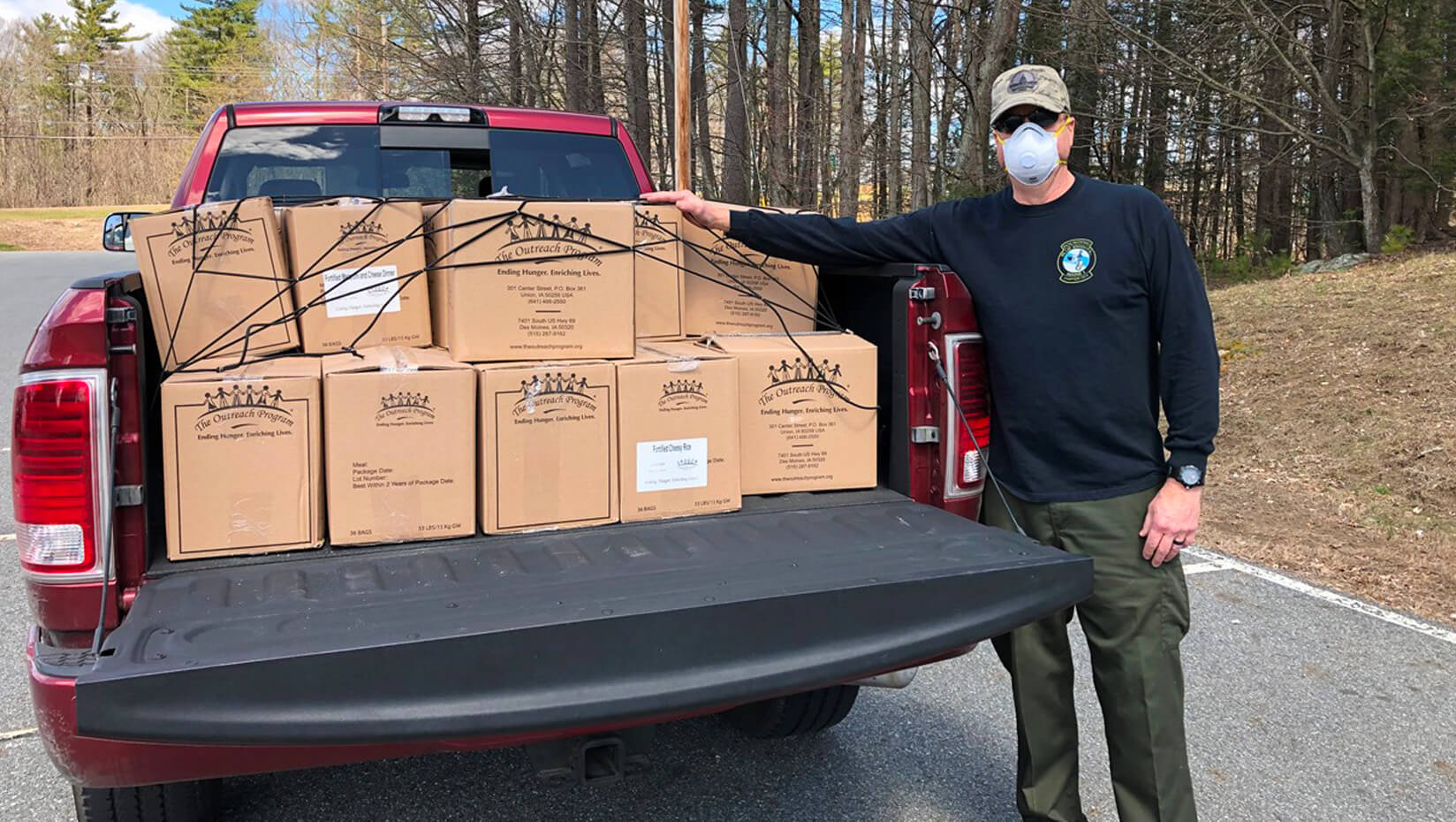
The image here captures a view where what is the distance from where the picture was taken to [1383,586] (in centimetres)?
513

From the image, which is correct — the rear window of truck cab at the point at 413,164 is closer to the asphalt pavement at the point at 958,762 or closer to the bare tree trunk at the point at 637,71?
the asphalt pavement at the point at 958,762

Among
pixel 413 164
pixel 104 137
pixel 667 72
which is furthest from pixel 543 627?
pixel 104 137

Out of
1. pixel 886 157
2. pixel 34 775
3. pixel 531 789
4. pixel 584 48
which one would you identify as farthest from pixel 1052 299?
pixel 584 48

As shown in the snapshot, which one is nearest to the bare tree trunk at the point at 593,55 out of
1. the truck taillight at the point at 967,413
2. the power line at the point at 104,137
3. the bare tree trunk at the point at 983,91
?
the bare tree trunk at the point at 983,91

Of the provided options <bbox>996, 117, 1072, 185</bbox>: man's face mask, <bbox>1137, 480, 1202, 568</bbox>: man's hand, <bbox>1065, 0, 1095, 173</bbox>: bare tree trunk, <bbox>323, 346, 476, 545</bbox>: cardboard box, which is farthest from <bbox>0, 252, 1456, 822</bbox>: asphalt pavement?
<bbox>1065, 0, 1095, 173</bbox>: bare tree trunk

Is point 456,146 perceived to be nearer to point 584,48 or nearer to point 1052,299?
point 1052,299

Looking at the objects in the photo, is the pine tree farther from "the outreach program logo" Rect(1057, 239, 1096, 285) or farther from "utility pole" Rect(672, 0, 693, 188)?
"the outreach program logo" Rect(1057, 239, 1096, 285)

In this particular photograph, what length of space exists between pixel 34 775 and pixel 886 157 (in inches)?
633

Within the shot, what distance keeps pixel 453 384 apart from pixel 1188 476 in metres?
1.78

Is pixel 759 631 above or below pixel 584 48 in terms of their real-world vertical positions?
below

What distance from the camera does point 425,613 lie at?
6.56 ft

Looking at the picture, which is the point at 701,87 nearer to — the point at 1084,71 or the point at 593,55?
the point at 593,55

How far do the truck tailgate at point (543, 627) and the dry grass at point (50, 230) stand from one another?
33752 millimetres

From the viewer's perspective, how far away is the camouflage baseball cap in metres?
2.65
